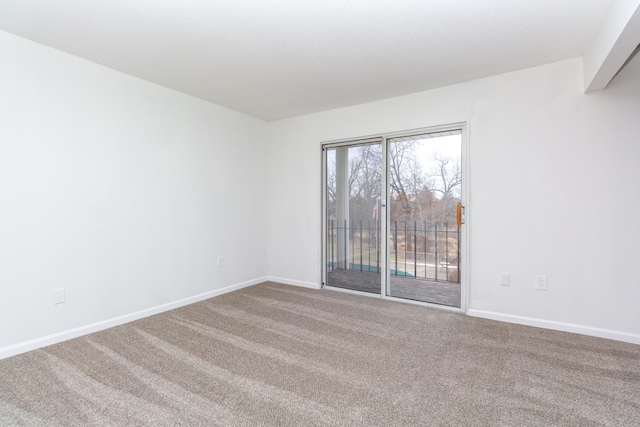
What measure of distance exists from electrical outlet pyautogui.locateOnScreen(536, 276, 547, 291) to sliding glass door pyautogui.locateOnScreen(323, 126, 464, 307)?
26.3 inches

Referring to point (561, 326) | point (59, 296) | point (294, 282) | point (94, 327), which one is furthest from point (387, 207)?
point (59, 296)

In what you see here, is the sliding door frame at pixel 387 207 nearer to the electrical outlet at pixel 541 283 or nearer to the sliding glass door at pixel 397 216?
the sliding glass door at pixel 397 216

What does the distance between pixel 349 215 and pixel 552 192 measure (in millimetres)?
2148

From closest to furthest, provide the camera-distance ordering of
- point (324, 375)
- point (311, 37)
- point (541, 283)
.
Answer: point (324, 375) → point (311, 37) → point (541, 283)

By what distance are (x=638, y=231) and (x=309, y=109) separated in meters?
3.48

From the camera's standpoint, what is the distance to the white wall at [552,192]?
8.29 feet

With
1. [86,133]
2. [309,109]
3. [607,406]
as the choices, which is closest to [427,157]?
[309,109]

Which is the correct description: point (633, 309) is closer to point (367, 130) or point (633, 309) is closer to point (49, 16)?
point (367, 130)

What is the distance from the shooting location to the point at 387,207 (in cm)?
372

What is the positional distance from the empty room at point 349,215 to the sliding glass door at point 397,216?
31mm

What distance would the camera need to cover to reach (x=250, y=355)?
2.30 m

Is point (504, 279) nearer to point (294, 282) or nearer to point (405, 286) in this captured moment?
point (405, 286)

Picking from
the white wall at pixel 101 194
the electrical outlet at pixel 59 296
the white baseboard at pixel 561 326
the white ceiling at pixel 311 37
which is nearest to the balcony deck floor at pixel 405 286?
the white baseboard at pixel 561 326

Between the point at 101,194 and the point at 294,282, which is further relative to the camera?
the point at 294,282
